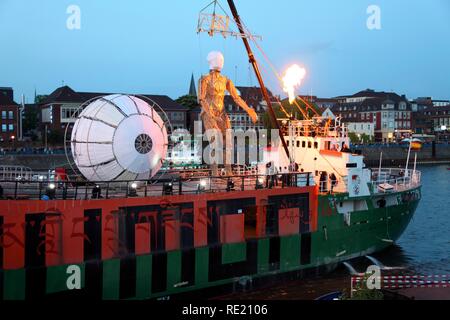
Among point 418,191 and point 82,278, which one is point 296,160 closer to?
point 418,191

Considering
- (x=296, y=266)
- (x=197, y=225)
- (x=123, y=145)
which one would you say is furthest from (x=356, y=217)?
(x=123, y=145)

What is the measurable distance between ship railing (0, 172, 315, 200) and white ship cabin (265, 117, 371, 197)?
1.89 m

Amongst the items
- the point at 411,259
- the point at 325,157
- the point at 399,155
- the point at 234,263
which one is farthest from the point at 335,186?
the point at 399,155

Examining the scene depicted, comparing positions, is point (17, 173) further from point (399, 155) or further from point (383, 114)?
point (383, 114)

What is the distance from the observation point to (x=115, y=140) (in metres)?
19.9

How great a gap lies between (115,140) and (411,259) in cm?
1613

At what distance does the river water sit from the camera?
21.9 metres

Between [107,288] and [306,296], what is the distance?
7883 millimetres

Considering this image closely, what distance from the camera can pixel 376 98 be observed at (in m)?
116

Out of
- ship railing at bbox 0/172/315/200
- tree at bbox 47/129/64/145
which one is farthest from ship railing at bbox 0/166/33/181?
tree at bbox 47/129/64/145

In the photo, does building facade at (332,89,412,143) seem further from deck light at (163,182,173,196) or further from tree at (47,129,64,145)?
deck light at (163,182,173,196)

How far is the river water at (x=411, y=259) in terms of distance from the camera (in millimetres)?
21875

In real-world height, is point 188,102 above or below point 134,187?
above
